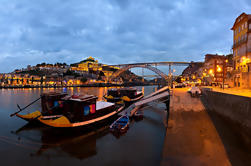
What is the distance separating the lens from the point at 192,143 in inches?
255

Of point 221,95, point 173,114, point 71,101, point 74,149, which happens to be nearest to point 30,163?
point 74,149

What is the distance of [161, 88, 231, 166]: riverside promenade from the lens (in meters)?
5.38

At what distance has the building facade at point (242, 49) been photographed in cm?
2076

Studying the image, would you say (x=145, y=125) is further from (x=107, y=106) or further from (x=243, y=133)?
(x=243, y=133)

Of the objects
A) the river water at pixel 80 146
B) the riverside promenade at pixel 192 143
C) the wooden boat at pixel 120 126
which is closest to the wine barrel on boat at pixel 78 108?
the river water at pixel 80 146

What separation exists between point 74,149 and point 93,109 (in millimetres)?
3893

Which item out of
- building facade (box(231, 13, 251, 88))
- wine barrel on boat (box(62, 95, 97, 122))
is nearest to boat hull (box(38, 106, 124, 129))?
wine barrel on boat (box(62, 95, 97, 122))

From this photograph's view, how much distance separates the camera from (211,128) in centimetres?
813

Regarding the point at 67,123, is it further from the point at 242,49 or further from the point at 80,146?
the point at 242,49

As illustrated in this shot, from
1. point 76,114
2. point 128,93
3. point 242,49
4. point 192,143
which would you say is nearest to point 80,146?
point 76,114

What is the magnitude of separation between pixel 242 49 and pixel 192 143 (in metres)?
25.5

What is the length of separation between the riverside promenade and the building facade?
52.9ft

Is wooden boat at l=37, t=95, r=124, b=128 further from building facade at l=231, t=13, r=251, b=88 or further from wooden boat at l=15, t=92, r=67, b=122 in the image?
building facade at l=231, t=13, r=251, b=88

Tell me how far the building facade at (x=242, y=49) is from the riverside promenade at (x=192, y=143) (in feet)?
52.9
